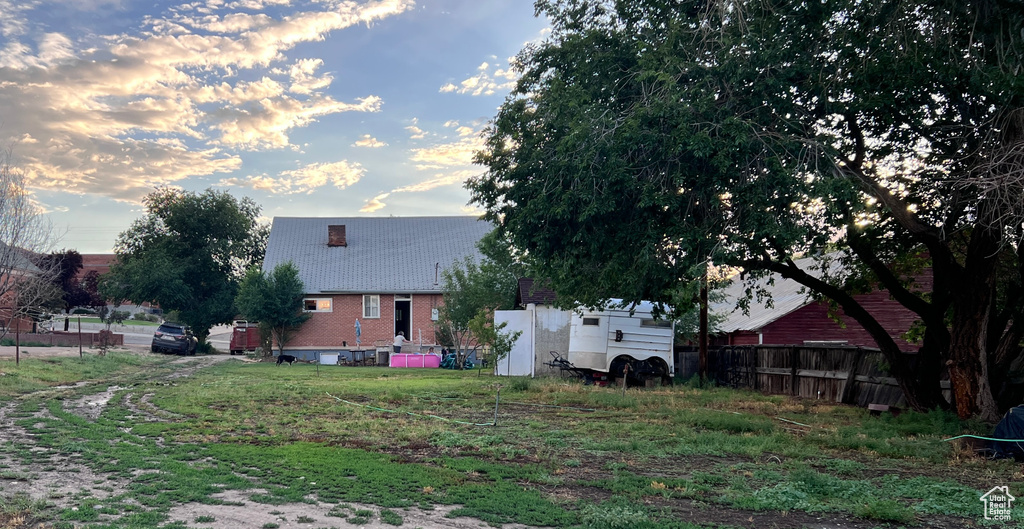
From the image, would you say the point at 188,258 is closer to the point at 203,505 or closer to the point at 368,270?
the point at 368,270

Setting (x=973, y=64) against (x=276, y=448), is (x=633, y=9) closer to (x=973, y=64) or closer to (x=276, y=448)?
(x=973, y=64)

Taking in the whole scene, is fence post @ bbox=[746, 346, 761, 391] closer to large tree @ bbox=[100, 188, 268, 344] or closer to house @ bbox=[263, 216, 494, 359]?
house @ bbox=[263, 216, 494, 359]

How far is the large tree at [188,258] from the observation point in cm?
4572

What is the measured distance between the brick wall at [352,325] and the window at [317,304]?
0.73 feet

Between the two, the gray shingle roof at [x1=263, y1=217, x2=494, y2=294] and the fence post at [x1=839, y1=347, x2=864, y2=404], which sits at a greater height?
the gray shingle roof at [x1=263, y1=217, x2=494, y2=294]

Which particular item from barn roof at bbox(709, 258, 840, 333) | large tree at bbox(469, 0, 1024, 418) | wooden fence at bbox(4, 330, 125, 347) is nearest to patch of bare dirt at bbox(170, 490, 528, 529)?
large tree at bbox(469, 0, 1024, 418)

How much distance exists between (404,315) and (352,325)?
149 inches

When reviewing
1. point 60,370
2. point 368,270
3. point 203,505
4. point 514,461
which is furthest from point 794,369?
point 368,270

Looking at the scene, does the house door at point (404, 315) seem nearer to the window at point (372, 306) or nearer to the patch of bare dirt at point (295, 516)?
the window at point (372, 306)

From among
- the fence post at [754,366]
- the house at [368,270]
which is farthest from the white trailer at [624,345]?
the house at [368,270]

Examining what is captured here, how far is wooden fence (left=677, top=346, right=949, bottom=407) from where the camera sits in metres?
17.8

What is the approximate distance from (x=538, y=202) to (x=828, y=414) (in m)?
8.32

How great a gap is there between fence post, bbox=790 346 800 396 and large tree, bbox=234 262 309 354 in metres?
26.5

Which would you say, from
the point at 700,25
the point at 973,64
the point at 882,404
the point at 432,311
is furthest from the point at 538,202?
the point at 432,311
